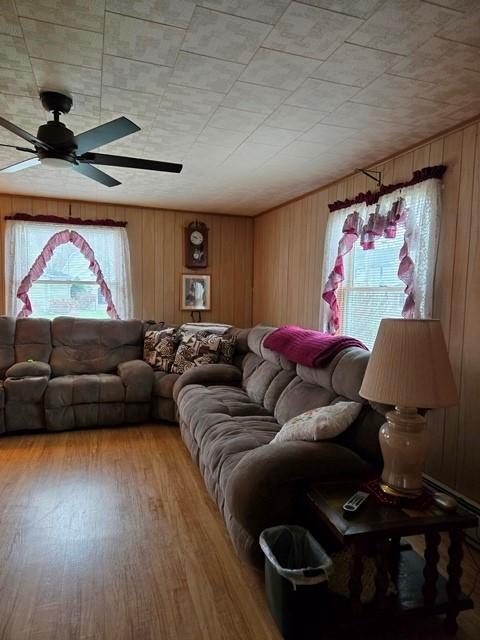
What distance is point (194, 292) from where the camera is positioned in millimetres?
5391

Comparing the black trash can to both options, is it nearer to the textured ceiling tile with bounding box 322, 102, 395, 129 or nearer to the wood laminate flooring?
the wood laminate flooring

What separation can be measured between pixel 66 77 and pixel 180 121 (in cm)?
73

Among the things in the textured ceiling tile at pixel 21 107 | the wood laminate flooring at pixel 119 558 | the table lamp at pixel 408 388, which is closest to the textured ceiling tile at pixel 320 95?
the table lamp at pixel 408 388

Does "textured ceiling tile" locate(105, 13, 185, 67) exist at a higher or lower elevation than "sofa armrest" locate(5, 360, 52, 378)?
higher

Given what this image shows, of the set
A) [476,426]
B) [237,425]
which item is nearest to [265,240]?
[237,425]

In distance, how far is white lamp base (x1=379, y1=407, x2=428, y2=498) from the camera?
1.62m

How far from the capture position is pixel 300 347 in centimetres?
290

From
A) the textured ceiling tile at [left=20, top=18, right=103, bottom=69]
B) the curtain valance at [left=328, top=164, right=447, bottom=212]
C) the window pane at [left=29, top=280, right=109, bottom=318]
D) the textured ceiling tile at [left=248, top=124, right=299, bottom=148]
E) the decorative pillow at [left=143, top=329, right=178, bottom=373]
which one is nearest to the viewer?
the textured ceiling tile at [left=20, top=18, right=103, bottom=69]

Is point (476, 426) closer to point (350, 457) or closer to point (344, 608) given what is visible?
point (350, 457)

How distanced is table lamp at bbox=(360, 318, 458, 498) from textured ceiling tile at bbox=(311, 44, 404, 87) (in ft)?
3.88

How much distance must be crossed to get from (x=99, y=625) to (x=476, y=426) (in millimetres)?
2134

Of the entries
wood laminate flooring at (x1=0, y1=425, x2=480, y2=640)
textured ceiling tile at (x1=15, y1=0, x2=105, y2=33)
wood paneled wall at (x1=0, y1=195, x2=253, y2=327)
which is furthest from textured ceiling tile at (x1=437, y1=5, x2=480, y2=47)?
wood paneled wall at (x1=0, y1=195, x2=253, y2=327)

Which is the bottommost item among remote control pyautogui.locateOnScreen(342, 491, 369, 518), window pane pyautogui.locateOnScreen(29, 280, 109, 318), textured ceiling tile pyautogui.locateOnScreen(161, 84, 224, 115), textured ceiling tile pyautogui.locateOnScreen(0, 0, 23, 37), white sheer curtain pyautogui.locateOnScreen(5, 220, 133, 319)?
remote control pyautogui.locateOnScreen(342, 491, 369, 518)

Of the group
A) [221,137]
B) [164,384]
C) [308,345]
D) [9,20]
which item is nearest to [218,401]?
[308,345]
